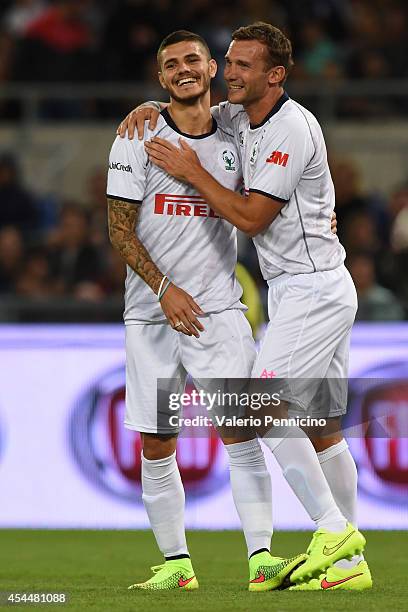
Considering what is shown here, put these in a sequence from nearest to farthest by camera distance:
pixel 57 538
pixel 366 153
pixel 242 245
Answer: pixel 57 538 < pixel 242 245 < pixel 366 153

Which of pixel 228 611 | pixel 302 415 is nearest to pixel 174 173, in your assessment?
pixel 302 415

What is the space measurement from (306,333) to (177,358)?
2.11 ft

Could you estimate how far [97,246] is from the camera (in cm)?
1052

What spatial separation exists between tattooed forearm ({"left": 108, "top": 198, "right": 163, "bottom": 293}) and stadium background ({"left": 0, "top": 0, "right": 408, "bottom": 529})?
2.68 meters

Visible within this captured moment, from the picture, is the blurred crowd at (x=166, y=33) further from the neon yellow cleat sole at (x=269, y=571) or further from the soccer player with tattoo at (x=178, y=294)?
the neon yellow cleat sole at (x=269, y=571)

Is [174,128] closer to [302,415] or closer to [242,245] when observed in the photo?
[302,415]

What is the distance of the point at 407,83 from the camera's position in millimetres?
12172

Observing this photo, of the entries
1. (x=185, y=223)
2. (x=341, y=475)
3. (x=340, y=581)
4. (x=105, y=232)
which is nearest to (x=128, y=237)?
(x=185, y=223)

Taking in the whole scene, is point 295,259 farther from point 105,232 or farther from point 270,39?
point 105,232

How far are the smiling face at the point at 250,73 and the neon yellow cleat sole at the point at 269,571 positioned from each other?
6.23 feet

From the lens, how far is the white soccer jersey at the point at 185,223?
5.86m

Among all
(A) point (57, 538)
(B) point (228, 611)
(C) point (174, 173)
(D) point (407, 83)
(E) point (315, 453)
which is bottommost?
(A) point (57, 538)

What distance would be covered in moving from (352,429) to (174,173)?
3019mm

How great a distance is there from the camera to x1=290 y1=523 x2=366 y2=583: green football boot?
5.44 meters
